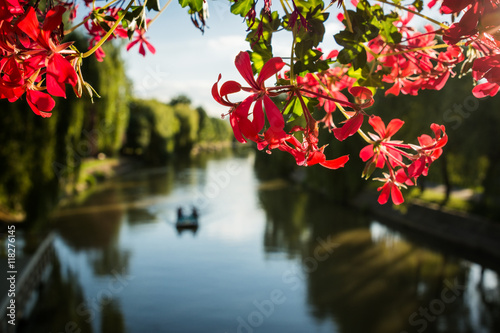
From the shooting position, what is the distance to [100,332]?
917 centimetres

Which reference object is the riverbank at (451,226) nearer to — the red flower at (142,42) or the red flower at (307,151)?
the red flower at (142,42)

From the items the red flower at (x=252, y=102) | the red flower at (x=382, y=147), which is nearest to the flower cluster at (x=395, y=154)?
the red flower at (x=382, y=147)

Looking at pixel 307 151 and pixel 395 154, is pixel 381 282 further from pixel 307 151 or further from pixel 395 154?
pixel 307 151

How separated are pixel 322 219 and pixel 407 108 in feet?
18.9

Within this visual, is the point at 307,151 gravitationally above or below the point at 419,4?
below

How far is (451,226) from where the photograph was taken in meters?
13.4

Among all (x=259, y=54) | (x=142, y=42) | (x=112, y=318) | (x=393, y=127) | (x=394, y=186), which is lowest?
(x=112, y=318)

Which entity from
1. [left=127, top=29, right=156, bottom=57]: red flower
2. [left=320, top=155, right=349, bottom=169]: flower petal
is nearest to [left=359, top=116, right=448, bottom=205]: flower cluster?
[left=320, top=155, right=349, bottom=169]: flower petal

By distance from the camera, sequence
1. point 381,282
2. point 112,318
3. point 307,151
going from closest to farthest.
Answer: point 307,151
point 112,318
point 381,282

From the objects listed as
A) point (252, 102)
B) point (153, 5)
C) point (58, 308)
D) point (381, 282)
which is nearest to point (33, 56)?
point (153, 5)

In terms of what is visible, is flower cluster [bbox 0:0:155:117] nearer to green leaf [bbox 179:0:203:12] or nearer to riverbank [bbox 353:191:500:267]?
green leaf [bbox 179:0:203:12]

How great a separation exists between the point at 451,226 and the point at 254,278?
5.93m

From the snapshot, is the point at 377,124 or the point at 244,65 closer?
the point at 244,65

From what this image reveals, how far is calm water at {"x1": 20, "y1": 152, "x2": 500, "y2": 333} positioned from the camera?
9.67m
